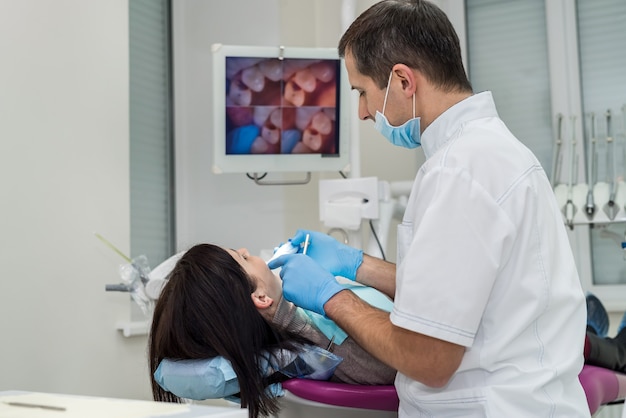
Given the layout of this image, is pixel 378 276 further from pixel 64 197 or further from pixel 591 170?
pixel 591 170

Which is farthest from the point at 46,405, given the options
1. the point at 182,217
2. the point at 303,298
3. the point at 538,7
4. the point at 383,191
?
the point at 538,7

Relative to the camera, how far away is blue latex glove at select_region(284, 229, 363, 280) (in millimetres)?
1747

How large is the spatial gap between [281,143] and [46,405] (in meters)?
1.91

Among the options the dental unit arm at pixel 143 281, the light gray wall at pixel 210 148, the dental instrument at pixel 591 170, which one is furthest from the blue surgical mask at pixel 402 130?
the light gray wall at pixel 210 148

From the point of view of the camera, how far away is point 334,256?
1.76 m

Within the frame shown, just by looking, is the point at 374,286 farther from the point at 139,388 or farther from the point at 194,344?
the point at 139,388

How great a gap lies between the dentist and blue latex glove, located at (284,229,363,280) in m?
0.35

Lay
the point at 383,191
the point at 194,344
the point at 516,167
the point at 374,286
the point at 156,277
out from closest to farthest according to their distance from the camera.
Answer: the point at 516,167
the point at 194,344
the point at 374,286
the point at 156,277
the point at 383,191

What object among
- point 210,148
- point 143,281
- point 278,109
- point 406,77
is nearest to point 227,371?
point 406,77

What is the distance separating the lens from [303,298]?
55.3 inches

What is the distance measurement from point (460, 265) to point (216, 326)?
56 centimetres

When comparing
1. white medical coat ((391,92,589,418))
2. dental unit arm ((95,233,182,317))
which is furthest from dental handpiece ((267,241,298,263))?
dental unit arm ((95,233,182,317))

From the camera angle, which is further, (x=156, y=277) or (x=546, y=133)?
(x=546, y=133)

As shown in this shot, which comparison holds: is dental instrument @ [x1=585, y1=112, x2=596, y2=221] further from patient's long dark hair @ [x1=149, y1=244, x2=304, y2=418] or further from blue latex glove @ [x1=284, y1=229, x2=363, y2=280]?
patient's long dark hair @ [x1=149, y1=244, x2=304, y2=418]
